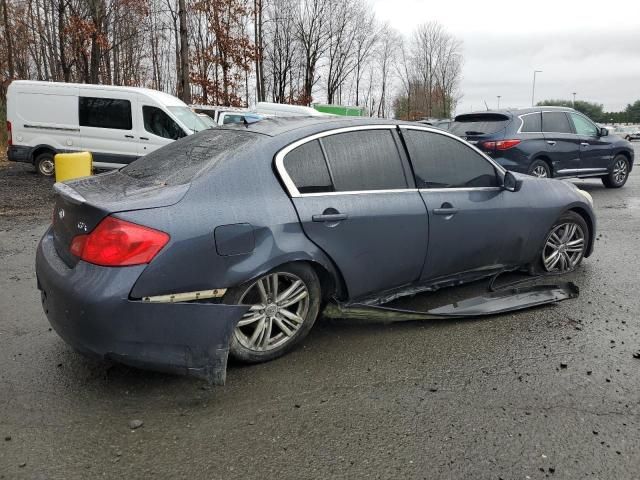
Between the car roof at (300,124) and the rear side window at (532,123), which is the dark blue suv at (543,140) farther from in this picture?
the car roof at (300,124)

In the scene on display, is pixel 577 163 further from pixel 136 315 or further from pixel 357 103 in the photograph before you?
pixel 357 103

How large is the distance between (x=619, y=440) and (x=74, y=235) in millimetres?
3001

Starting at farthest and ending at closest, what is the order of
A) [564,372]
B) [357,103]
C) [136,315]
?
[357,103] < [564,372] < [136,315]

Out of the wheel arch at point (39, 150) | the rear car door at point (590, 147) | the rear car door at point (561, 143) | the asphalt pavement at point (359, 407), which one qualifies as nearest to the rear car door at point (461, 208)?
the asphalt pavement at point (359, 407)

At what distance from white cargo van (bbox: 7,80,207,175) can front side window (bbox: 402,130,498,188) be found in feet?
31.4

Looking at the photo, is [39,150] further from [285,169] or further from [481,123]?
[285,169]

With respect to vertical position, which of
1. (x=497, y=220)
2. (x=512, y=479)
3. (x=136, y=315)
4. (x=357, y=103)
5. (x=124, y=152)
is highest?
(x=357, y=103)

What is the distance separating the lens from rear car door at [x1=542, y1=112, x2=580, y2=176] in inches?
410

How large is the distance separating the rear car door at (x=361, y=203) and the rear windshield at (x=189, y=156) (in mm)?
357

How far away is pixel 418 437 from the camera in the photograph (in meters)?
2.57

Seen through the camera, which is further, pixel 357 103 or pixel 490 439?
pixel 357 103

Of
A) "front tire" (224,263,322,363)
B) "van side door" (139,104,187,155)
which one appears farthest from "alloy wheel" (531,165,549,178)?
"front tire" (224,263,322,363)

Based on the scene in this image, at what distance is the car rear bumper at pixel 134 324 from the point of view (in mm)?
2689

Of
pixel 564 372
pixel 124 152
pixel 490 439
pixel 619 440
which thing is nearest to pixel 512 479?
pixel 490 439
